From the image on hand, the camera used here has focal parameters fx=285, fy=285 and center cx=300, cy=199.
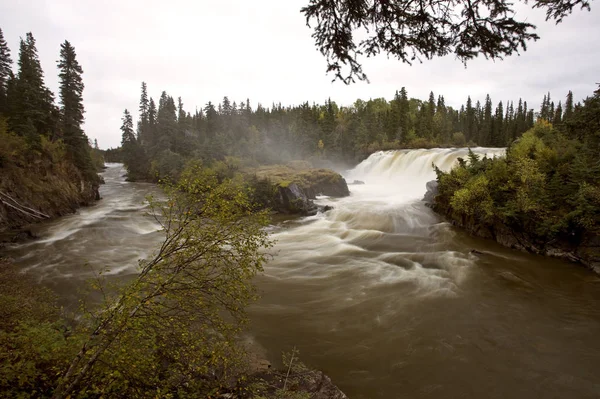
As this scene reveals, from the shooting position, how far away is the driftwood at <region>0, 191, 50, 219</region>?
1792 cm

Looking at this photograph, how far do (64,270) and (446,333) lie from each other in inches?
631

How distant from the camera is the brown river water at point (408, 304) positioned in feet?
22.8

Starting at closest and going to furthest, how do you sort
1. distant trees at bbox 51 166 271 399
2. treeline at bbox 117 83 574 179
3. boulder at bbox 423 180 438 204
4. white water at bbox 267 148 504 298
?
distant trees at bbox 51 166 271 399 → white water at bbox 267 148 504 298 → boulder at bbox 423 180 438 204 → treeline at bbox 117 83 574 179

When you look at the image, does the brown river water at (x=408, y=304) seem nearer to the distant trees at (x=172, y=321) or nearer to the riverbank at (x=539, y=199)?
the riverbank at (x=539, y=199)

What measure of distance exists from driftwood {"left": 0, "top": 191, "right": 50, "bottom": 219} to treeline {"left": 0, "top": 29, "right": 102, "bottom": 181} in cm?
462

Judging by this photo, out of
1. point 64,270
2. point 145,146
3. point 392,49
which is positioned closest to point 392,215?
point 392,49

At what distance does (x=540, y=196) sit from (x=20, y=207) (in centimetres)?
3103

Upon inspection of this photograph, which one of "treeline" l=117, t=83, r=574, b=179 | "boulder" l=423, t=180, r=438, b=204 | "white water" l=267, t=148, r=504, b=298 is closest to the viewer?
"white water" l=267, t=148, r=504, b=298

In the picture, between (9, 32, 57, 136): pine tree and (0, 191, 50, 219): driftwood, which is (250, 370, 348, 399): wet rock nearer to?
(0, 191, 50, 219): driftwood

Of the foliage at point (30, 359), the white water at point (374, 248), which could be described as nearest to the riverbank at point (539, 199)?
the white water at point (374, 248)

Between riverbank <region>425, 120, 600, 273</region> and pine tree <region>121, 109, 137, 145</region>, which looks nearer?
riverbank <region>425, 120, 600, 273</region>

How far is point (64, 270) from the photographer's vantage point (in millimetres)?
13219

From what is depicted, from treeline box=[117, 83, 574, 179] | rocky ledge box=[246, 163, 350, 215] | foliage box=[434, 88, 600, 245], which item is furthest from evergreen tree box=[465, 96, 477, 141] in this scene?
foliage box=[434, 88, 600, 245]

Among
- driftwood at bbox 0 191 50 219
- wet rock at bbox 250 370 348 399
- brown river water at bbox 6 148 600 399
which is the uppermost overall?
driftwood at bbox 0 191 50 219
